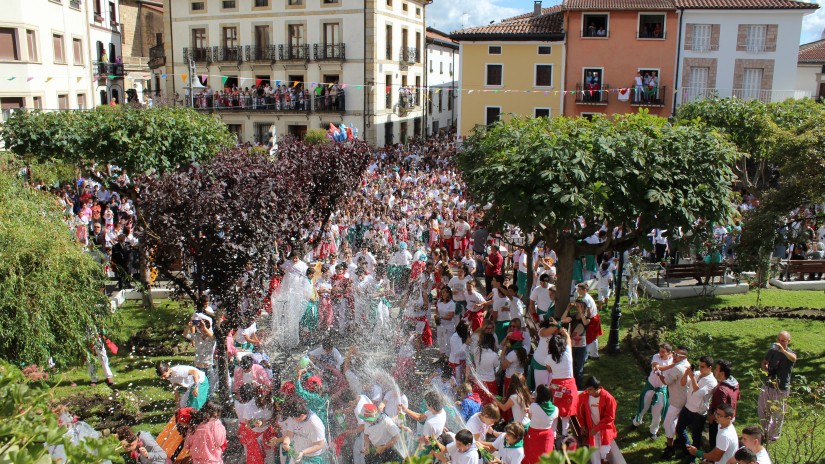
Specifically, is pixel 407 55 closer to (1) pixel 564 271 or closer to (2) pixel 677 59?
(2) pixel 677 59

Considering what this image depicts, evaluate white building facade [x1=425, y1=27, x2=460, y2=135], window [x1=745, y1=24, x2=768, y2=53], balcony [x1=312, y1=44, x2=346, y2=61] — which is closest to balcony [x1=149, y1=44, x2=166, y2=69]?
balcony [x1=312, y1=44, x2=346, y2=61]

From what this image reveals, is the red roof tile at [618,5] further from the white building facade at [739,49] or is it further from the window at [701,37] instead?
the window at [701,37]

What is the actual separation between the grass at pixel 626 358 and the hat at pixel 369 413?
3079mm

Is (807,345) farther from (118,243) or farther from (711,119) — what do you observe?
(118,243)

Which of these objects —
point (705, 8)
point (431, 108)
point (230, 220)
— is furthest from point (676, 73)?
point (230, 220)

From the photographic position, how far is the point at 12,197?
8039 millimetres

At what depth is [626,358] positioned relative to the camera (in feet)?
34.8

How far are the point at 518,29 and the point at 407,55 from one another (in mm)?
9594

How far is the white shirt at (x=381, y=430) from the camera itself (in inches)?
274

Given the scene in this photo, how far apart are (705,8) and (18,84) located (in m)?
28.1

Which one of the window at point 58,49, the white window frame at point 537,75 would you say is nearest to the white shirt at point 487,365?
the white window frame at point 537,75

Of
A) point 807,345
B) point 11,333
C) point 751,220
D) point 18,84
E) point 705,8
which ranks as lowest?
point 807,345

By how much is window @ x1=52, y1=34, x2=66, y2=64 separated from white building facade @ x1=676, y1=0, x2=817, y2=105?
26.6 m

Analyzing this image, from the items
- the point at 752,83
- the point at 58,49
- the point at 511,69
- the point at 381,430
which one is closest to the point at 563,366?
the point at 381,430
